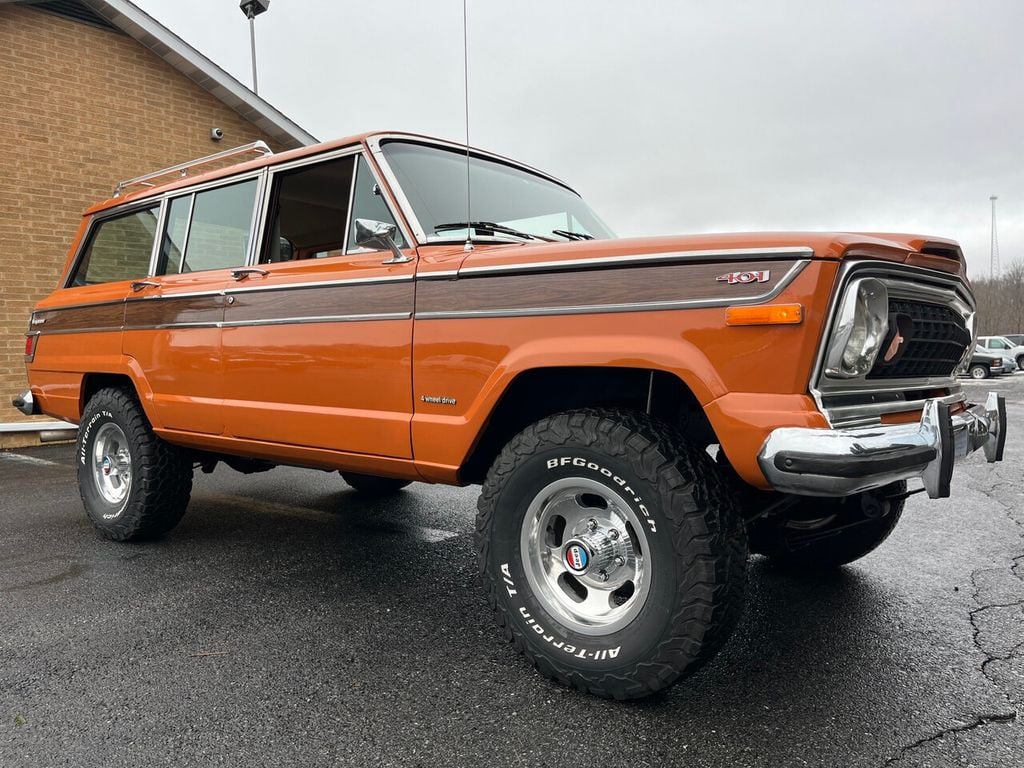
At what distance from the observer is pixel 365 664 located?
275 centimetres

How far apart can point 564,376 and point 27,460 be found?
7381 mm

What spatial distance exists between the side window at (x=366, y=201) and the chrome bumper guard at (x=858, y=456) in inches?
76.8

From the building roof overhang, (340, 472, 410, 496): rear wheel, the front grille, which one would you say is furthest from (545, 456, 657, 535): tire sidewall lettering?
the building roof overhang

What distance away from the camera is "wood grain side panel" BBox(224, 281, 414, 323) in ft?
10.2

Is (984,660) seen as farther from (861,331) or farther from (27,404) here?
(27,404)

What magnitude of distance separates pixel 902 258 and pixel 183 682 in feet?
9.38

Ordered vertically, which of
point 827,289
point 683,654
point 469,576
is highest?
point 827,289

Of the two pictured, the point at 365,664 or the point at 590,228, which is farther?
the point at 590,228

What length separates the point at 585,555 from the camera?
2.61 meters

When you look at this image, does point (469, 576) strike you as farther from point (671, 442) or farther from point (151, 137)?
point (151, 137)

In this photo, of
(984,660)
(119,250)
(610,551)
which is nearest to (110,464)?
(119,250)

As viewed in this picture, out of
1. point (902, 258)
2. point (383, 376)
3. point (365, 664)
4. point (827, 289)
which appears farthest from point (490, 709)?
point (902, 258)

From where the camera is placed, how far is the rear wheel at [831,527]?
3109 mm

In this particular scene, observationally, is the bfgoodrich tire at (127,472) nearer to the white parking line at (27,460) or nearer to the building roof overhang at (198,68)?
the white parking line at (27,460)
